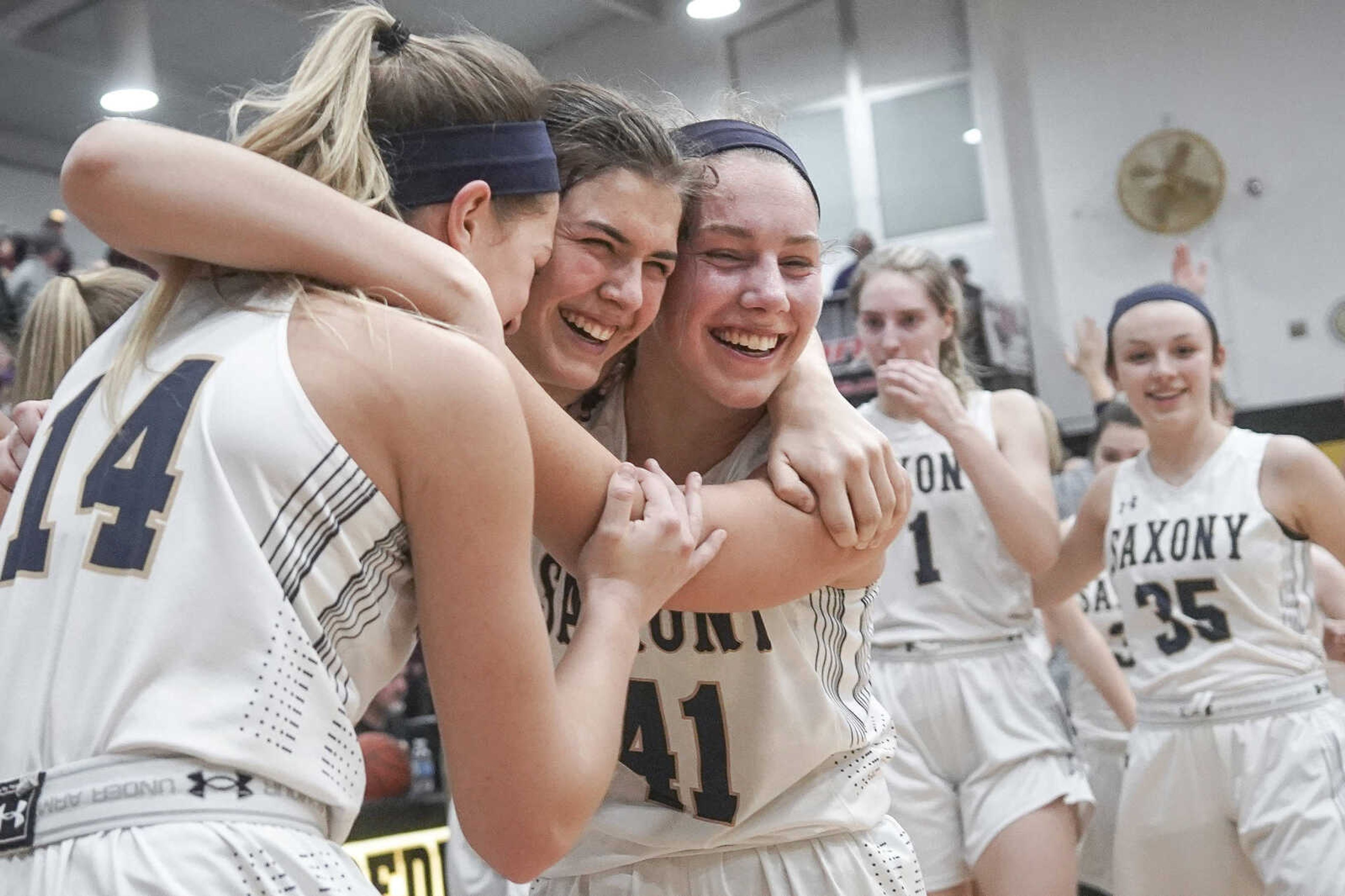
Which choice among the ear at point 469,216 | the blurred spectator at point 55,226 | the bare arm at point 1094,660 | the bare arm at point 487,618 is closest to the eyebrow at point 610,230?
the ear at point 469,216

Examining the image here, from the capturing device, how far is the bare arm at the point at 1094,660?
5465mm

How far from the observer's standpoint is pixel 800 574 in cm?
217

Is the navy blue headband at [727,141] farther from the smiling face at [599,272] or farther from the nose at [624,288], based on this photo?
the nose at [624,288]

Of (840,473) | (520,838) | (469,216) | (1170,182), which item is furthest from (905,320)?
(1170,182)

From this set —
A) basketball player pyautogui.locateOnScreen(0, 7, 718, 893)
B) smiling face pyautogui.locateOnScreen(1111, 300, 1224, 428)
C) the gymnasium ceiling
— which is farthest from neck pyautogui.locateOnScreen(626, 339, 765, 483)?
the gymnasium ceiling

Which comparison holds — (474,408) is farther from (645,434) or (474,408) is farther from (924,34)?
(924,34)

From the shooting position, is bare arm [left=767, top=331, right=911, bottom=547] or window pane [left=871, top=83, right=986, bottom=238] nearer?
bare arm [left=767, top=331, right=911, bottom=547]

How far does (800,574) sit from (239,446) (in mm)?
973

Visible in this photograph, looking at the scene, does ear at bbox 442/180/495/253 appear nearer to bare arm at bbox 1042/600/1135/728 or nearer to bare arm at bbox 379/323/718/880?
bare arm at bbox 379/323/718/880

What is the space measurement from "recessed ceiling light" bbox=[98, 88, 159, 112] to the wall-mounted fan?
7.77 metres

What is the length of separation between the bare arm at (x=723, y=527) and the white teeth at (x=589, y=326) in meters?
0.34

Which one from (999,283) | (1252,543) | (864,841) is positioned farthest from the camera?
(999,283)

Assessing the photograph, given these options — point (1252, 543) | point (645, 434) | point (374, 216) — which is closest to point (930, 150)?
point (1252, 543)

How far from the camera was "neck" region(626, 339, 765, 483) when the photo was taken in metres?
2.56
